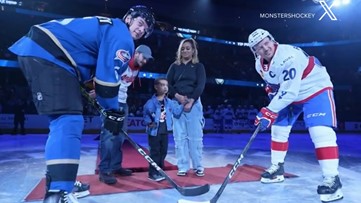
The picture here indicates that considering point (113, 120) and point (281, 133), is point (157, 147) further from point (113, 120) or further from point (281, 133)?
point (113, 120)

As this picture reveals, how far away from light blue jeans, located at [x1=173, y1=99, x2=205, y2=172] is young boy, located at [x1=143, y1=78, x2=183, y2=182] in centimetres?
10

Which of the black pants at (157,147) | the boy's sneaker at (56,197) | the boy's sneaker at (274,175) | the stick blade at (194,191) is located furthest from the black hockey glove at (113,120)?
Result: the boy's sneaker at (274,175)

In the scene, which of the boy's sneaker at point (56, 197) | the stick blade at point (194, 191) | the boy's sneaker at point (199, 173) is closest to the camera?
the boy's sneaker at point (56, 197)

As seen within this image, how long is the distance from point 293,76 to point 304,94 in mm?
246

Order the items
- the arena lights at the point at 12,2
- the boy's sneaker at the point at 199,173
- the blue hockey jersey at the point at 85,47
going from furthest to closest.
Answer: the arena lights at the point at 12,2 → the boy's sneaker at the point at 199,173 → the blue hockey jersey at the point at 85,47

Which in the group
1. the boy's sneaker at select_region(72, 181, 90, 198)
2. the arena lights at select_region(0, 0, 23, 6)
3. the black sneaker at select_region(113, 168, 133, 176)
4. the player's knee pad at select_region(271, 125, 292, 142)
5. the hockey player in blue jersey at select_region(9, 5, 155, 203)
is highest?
the arena lights at select_region(0, 0, 23, 6)

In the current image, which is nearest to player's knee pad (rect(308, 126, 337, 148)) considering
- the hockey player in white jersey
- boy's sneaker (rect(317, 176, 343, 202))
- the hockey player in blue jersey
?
the hockey player in white jersey

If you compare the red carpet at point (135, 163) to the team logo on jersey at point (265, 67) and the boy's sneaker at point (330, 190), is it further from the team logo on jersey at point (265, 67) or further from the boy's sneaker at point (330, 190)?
the boy's sneaker at point (330, 190)

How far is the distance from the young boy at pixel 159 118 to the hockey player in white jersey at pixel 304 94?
93 centimetres

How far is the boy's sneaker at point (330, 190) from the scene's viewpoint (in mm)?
2365

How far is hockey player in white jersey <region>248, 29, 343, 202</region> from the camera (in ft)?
8.38

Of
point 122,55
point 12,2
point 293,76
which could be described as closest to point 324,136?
point 293,76

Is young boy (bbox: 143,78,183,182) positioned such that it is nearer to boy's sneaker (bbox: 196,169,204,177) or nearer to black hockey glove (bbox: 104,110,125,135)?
boy's sneaker (bbox: 196,169,204,177)

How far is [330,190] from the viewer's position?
7.87 feet
